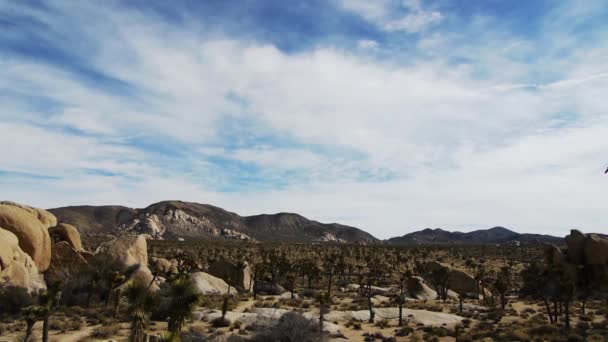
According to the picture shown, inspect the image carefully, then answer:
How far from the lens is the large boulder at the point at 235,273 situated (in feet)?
191

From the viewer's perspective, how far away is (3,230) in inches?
1474

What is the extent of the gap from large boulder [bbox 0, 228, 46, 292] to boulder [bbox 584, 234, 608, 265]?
60633 millimetres

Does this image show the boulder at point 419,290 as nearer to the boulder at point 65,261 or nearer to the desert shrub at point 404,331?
the desert shrub at point 404,331

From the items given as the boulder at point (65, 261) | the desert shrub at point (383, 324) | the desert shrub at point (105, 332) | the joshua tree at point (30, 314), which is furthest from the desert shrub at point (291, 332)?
the boulder at point (65, 261)

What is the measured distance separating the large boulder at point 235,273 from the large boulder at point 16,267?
76.5ft

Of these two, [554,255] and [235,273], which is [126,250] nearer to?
[235,273]

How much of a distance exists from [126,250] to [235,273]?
16159 millimetres

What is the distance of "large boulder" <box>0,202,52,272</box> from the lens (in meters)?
40.1

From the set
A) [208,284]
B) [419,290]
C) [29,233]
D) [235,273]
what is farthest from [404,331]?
[29,233]

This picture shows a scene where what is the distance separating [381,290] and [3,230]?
140 feet

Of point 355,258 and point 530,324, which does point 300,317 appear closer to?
point 530,324

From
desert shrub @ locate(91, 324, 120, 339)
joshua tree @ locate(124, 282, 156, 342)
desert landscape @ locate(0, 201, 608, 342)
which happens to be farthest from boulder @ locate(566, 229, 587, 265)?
joshua tree @ locate(124, 282, 156, 342)

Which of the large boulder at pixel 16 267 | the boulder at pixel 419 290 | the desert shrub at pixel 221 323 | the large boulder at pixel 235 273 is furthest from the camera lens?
the large boulder at pixel 235 273

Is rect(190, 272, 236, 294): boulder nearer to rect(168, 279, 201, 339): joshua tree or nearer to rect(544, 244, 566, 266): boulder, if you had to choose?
rect(168, 279, 201, 339): joshua tree
